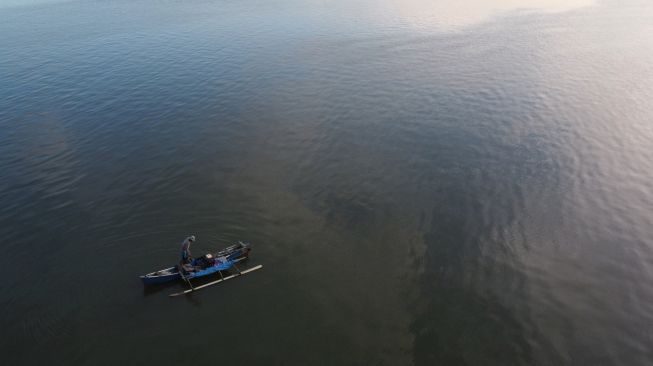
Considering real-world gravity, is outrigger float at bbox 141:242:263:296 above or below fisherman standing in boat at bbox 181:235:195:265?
below

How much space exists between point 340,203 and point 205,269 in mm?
13073

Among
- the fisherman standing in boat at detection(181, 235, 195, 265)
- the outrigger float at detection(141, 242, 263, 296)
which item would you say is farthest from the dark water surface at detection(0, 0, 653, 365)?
the fisherman standing in boat at detection(181, 235, 195, 265)

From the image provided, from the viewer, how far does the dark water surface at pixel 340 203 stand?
25062 millimetres

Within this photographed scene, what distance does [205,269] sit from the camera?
93.4ft

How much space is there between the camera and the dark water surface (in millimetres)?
25062

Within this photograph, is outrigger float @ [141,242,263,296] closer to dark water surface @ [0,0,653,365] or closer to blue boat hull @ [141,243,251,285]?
blue boat hull @ [141,243,251,285]

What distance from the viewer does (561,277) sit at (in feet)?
92.6

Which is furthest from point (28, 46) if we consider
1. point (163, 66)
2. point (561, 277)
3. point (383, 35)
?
point (561, 277)

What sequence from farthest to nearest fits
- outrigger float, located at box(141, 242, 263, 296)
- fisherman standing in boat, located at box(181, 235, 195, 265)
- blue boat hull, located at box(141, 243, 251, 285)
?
fisherman standing in boat, located at box(181, 235, 195, 265), outrigger float, located at box(141, 242, 263, 296), blue boat hull, located at box(141, 243, 251, 285)

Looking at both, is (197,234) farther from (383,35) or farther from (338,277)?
(383,35)

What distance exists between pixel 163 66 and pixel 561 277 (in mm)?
64887

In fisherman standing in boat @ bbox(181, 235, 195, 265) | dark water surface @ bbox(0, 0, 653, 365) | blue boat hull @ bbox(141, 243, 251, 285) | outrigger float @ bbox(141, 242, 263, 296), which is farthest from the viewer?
fisherman standing in boat @ bbox(181, 235, 195, 265)

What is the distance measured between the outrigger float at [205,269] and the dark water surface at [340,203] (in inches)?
30.9

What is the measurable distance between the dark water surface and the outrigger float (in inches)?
30.9
